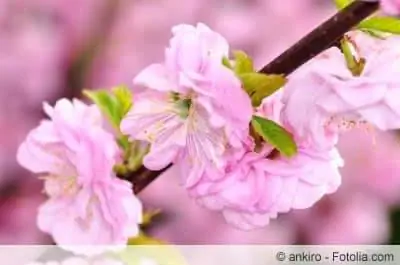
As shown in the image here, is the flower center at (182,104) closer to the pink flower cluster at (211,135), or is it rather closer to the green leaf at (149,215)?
the pink flower cluster at (211,135)

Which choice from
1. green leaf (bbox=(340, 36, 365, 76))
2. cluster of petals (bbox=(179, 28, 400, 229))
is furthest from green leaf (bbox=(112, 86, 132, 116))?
green leaf (bbox=(340, 36, 365, 76))

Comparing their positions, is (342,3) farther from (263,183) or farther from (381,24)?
(263,183)

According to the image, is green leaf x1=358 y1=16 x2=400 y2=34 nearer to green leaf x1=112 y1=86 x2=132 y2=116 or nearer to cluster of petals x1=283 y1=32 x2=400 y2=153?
cluster of petals x1=283 y1=32 x2=400 y2=153

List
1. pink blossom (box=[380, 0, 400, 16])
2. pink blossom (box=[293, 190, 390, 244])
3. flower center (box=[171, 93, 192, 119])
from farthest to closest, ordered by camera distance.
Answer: pink blossom (box=[293, 190, 390, 244])
flower center (box=[171, 93, 192, 119])
pink blossom (box=[380, 0, 400, 16])

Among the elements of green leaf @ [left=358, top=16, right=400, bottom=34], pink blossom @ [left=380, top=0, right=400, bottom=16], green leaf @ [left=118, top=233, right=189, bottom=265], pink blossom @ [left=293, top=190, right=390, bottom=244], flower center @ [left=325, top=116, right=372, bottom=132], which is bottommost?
pink blossom @ [left=293, top=190, right=390, bottom=244]

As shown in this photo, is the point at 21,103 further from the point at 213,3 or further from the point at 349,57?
the point at 349,57

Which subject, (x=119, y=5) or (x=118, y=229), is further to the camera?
(x=119, y=5)

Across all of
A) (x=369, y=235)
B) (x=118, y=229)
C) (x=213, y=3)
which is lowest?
(x=369, y=235)

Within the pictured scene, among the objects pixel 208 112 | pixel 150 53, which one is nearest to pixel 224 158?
pixel 208 112

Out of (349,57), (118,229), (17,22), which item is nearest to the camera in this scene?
(349,57)
